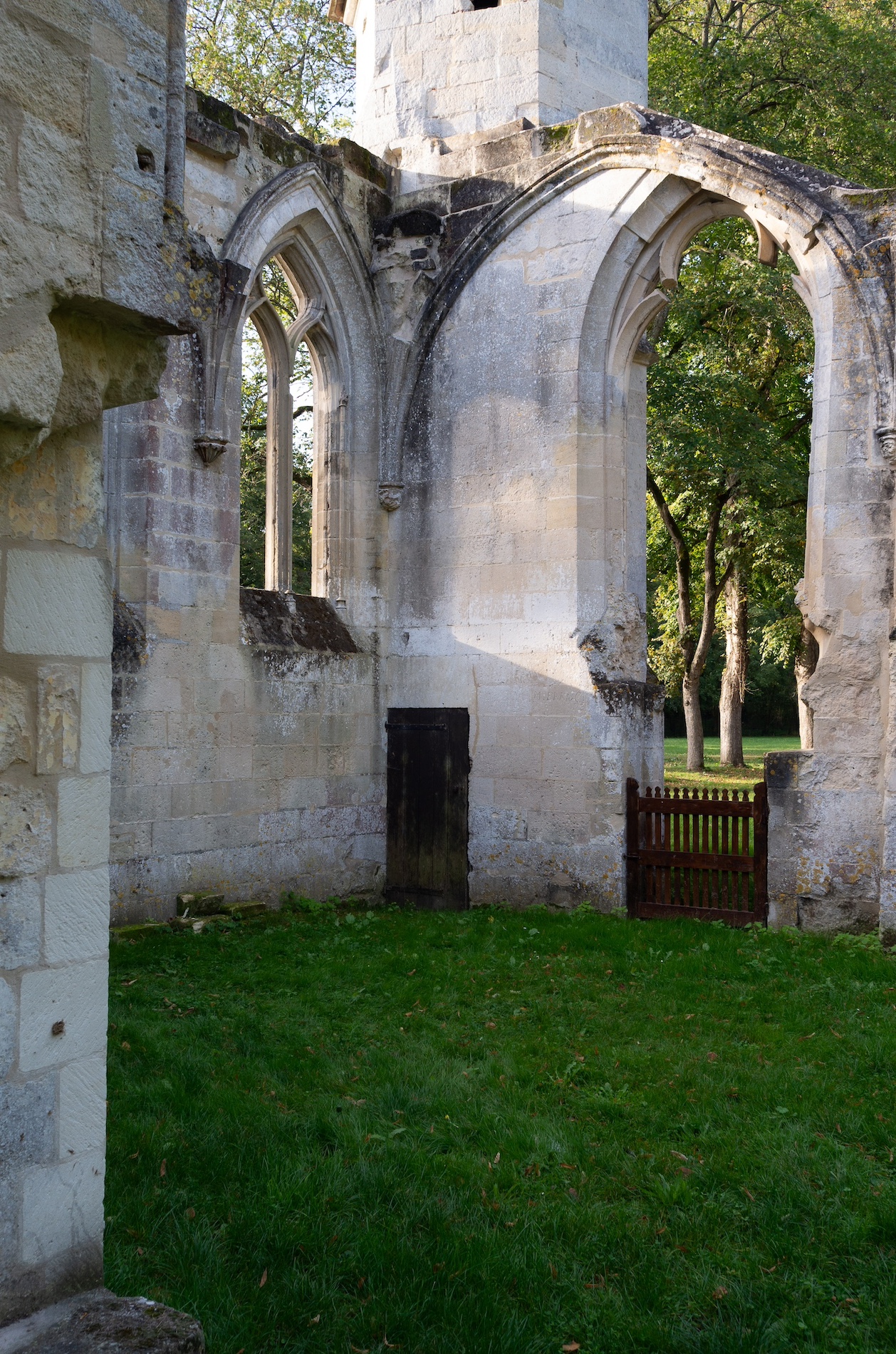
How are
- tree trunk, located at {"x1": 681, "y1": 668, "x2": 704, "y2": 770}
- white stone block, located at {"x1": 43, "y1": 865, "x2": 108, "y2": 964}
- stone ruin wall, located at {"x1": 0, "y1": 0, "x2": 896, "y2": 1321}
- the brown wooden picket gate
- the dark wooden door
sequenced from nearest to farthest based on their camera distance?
white stone block, located at {"x1": 43, "y1": 865, "x2": 108, "y2": 964} < stone ruin wall, located at {"x1": 0, "y1": 0, "x2": 896, "y2": 1321} < the brown wooden picket gate < the dark wooden door < tree trunk, located at {"x1": 681, "y1": 668, "x2": 704, "y2": 770}

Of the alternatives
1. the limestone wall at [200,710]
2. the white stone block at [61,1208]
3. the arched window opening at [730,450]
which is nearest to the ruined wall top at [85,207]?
the white stone block at [61,1208]

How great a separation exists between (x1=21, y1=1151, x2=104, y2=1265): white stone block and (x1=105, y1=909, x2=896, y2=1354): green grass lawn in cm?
70

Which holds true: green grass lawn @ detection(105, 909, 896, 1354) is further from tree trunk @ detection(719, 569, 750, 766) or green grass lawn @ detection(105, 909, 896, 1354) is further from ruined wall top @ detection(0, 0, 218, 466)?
tree trunk @ detection(719, 569, 750, 766)

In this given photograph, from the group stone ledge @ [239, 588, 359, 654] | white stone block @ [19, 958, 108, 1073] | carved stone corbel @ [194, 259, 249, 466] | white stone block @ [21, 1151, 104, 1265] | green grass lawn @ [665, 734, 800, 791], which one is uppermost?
carved stone corbel @ [194, 259, 249, 466]

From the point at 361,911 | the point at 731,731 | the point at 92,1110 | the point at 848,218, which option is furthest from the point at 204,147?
the point at 731,731

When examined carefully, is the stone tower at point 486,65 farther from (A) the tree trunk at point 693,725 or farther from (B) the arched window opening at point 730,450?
(A) the tree trunk at point 693,725

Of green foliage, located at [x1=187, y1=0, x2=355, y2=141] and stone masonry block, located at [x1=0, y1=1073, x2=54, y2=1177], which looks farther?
green foliage, located at [x1=187, y1=0, x2=355, y2=141]

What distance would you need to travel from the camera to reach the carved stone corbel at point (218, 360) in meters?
8.20

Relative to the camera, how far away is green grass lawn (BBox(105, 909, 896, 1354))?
327 cm

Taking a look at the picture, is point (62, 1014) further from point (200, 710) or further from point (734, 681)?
point (734, 681)

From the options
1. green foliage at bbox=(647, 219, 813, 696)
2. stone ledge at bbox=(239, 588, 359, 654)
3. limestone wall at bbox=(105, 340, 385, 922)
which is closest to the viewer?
limestone wall at bbox=(105, 340, 385, 922)

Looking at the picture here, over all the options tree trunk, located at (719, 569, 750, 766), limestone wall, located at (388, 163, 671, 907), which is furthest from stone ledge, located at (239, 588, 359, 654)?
tree trunk, located at (719, 569, 750, 766)

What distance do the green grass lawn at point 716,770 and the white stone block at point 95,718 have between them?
6707 mm

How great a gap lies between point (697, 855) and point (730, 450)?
8.52 metres
